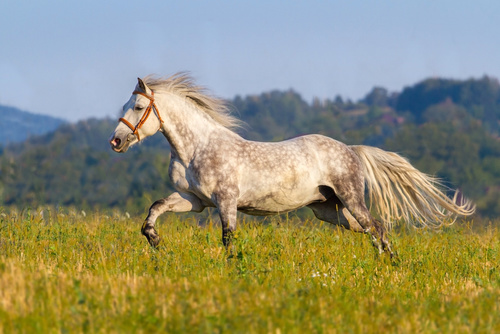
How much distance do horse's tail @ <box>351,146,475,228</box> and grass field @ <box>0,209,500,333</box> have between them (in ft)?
1.05

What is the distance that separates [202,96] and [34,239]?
2.65 metres

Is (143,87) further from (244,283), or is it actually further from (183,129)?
(244,283)

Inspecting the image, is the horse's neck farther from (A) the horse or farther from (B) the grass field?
(B) the grass field

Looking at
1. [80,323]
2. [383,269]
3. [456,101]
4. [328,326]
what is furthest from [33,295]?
[456,101]

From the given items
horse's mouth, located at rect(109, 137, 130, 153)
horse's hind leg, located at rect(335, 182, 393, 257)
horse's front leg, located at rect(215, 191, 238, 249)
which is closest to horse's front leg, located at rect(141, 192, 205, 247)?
horse's front leg, located at rect(215, 191, 238, 249)

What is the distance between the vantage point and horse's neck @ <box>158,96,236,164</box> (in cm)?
808

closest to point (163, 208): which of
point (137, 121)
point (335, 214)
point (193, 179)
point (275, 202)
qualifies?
point (193, 179)

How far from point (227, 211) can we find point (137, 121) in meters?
1.48

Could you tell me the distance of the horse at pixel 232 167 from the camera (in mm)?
7926

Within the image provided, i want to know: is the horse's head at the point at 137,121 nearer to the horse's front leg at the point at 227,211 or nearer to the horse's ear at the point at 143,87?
the horse's ear at the point at 143,87

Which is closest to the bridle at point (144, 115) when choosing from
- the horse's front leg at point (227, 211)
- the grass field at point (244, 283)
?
the horse's front leg at point (227, 211)

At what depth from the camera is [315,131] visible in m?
109

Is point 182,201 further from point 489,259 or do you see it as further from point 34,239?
point 489,259

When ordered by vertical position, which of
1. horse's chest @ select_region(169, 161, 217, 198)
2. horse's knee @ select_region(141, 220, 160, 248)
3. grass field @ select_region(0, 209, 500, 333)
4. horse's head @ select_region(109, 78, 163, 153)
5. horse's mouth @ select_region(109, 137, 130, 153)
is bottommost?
grass field @ select_region(0, 209, 500, 333)
